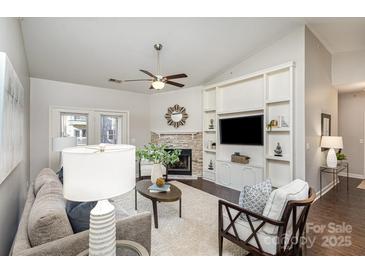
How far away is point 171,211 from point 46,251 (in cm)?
216

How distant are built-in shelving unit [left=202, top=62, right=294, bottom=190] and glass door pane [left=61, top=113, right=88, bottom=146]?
3390mm

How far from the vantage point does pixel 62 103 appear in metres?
4.76

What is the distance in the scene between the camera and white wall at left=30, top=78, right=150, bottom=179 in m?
4.42

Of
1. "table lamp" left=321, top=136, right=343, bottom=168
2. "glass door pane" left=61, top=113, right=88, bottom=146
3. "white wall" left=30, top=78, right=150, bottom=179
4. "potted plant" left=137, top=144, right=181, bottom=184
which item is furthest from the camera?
"glass door pane" left=61, top=113, right=88, bottom=146

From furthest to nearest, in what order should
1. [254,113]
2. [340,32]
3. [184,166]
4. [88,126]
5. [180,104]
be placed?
[180,104] < [184,166] < [88,126] < [254,113] < [340,32]

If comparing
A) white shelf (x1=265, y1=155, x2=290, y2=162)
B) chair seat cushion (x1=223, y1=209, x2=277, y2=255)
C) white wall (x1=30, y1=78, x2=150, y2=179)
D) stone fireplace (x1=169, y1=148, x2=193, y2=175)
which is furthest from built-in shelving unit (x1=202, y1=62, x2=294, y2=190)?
white wall (x1=30, y1=78, x2=150, y2=179)

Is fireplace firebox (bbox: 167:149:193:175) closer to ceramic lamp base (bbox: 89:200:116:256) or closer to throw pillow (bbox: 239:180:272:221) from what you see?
throw pillow (bbox: 239:180:272:221)

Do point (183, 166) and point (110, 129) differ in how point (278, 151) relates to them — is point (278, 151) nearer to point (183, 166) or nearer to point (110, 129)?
point (183, 166)

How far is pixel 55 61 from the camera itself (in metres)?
3.83

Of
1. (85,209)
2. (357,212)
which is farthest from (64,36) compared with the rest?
(357,212)

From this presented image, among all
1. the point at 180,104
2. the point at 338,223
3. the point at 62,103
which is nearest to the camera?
the point at 338,223

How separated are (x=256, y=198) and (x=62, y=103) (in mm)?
5066

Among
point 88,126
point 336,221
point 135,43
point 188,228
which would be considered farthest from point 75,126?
point 336,221

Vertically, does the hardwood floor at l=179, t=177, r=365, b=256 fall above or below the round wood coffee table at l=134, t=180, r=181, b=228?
below
